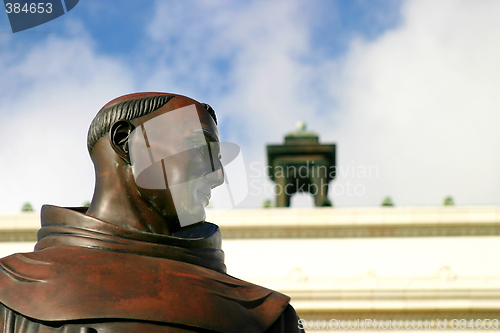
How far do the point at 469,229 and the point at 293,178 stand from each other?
5503mm

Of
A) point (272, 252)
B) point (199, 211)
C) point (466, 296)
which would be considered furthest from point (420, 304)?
point (199, 211)

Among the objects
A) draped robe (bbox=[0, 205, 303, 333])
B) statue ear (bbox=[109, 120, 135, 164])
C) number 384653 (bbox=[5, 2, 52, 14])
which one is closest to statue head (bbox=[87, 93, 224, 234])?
statue ear (bbox=[109, 120, 135, 164])

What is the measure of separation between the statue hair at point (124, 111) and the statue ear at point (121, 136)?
2 cm

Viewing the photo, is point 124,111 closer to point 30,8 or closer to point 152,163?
point 152,163

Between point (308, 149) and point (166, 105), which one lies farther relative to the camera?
point (308, 149)

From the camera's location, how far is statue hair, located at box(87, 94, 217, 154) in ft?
10.0

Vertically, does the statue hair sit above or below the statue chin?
above

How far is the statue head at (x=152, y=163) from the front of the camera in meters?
3.00

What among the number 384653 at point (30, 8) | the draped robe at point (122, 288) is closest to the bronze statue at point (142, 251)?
the draped robe at point (122, 288)

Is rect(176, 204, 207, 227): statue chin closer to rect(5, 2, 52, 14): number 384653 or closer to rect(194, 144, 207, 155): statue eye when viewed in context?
rect(194, 144, 207, 155): statue eye

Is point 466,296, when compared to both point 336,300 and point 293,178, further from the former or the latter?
point 293,178

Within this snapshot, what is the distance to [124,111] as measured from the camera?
3.07m

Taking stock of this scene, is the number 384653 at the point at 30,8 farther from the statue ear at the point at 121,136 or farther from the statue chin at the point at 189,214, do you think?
the statue chin at the point at 189,214

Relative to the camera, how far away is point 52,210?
3.03 metres
